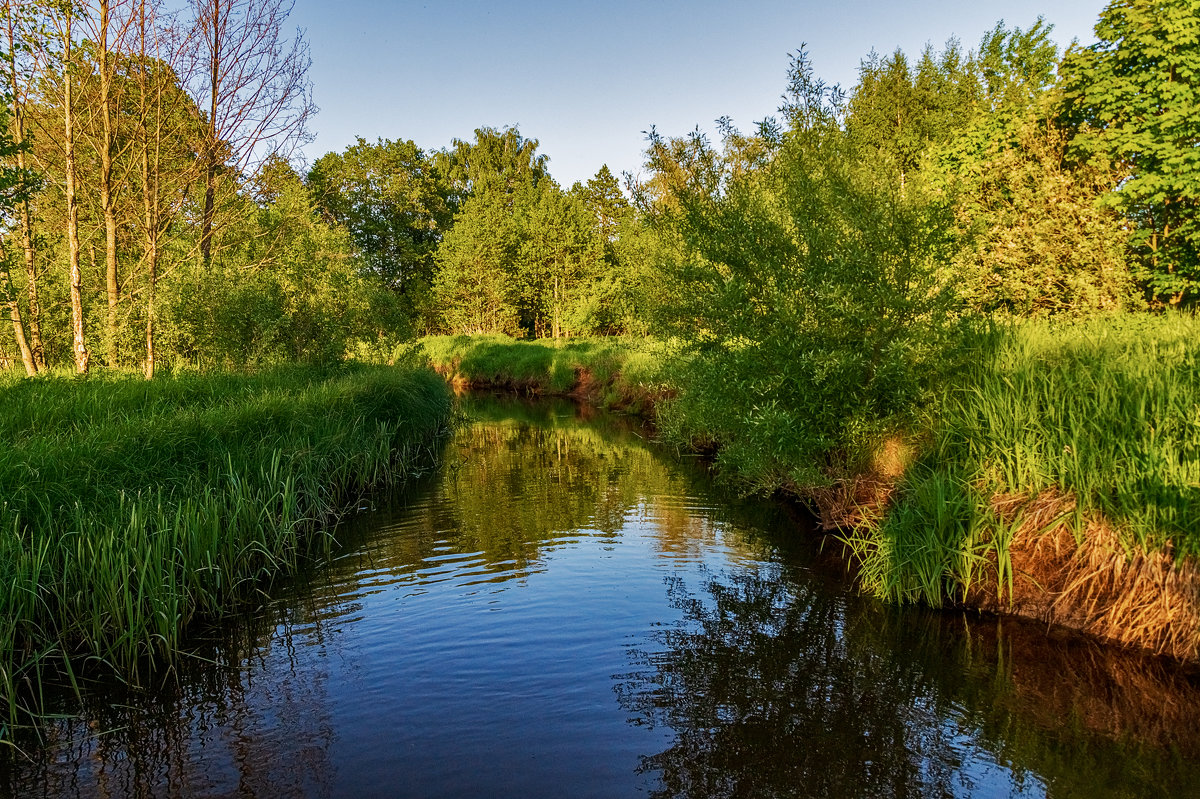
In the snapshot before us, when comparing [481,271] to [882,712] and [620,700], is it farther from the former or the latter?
[882,712]

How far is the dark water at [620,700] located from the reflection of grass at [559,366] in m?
14.3

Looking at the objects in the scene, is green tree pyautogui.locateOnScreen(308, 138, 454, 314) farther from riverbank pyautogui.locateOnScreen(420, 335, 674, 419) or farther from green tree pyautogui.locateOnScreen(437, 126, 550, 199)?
riverbank pyautogui.locateOnScreen(420, 335, 674, 419)

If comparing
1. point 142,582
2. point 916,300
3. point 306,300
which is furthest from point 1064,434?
point 306,300

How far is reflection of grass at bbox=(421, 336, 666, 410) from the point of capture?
29409mm

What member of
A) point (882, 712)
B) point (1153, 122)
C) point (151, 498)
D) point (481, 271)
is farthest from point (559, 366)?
point (882, 712)

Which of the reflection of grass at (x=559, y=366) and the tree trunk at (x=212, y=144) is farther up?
the tree trunk at (x=212, y=144)

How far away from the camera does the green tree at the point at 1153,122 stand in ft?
51.0

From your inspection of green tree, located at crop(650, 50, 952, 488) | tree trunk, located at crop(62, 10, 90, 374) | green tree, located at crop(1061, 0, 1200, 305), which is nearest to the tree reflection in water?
green tree, located at crop(650, 50, 952, 488)

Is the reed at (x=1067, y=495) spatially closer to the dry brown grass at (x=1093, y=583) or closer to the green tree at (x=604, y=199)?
the dry brown grass at (x=1093, y=583)

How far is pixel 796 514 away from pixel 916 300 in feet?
16.4

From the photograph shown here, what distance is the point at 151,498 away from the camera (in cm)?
944

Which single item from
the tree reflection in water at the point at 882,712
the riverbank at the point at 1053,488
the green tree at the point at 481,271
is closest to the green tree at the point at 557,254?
the green tree at the point at 481,271

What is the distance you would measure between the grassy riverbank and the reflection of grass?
39.3 feet

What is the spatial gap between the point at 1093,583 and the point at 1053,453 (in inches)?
61.4
